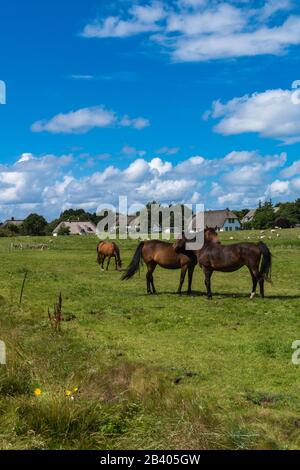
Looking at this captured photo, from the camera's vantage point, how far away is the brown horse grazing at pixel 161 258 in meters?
18.8

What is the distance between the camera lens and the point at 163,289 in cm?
2091

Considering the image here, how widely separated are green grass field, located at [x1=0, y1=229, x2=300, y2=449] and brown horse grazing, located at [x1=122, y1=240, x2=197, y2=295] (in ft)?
3.82

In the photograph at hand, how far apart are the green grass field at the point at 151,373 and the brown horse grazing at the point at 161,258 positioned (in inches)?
45.9

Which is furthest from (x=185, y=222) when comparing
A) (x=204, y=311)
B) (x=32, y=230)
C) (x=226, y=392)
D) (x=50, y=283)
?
(x=226, y=392)

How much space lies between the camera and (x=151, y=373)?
899 cm

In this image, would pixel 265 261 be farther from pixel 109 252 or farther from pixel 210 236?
pixel 109 252

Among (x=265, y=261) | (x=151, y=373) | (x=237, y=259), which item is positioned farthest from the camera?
(x=237, y=259)

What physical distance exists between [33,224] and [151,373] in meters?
123

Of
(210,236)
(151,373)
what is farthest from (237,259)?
(151,373)

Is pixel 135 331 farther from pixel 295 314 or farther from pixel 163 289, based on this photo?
pixel 163 289

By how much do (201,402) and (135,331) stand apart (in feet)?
17.8

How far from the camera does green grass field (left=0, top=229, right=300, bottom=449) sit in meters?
6.18
